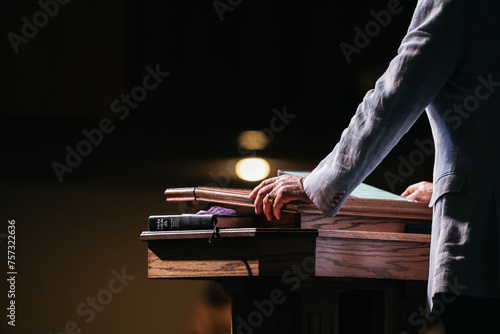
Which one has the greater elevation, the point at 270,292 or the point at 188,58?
the point at 188,58

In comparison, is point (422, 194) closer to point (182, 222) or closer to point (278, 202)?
point (278, 202)

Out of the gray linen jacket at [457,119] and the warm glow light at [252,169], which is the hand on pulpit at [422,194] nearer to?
the gray linen jacket at [457,119]

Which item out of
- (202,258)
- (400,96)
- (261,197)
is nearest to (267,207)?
(261,197)

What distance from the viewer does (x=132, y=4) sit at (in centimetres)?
327

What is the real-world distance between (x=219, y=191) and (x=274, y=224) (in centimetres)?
14

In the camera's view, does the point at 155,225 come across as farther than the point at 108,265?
No

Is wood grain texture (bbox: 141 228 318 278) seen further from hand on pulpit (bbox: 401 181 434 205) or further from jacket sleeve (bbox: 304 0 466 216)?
hand on pulpit (bbox: 401 181 434 205)

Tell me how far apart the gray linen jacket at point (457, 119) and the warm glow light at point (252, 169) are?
236 cm

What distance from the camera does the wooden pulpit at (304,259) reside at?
1.18 metres

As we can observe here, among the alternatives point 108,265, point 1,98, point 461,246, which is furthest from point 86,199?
point 461,246

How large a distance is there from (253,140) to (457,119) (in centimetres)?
239

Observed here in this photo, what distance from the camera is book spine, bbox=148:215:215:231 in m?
1.24

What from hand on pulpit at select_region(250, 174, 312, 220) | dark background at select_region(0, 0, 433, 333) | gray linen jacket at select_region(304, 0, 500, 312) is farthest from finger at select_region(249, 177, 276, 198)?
dark background at select_region(0, 0, 433, 333)

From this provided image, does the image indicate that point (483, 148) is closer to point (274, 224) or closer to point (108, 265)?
point (274, 224)
